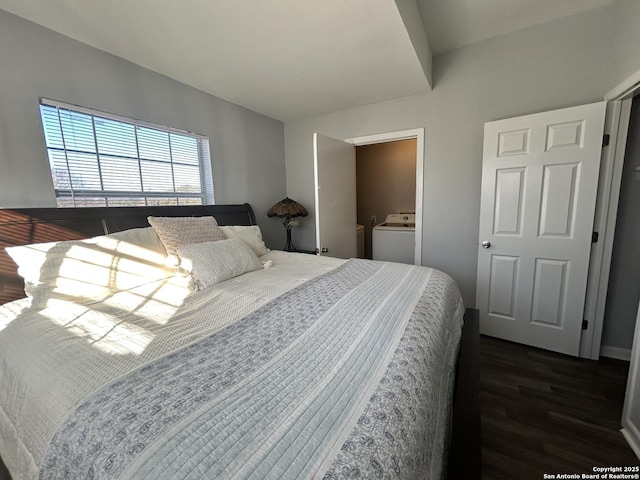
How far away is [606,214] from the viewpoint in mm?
1930

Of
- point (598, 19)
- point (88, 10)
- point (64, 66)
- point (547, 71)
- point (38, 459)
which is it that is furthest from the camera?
point (547, 71)

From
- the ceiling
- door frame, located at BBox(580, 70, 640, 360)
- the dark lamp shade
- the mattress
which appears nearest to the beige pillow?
the mattress

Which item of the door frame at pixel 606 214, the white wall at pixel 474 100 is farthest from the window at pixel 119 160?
the door frame at pixel 606 214

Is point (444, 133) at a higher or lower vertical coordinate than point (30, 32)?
lower

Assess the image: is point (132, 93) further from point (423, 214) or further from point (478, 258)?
point (478, 258)

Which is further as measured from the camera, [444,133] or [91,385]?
[444,133]

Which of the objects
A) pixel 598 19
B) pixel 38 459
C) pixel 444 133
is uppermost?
pixel 598 19

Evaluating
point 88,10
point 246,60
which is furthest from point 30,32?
point 246,60

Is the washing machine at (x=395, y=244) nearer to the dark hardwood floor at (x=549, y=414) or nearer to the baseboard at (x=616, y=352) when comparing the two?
the dark hardwood floor at (x=549, y=414)

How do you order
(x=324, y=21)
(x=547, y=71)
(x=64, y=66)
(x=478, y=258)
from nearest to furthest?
(x=324, y=21), (x=64, y=66), (x=547, y=71), (x=478, y=258)

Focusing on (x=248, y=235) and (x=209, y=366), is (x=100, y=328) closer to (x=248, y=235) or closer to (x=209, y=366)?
(x=209, y=366)

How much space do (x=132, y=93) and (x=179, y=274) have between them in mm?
1475

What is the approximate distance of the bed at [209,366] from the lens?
56 cm

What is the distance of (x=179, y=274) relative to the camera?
1.70 m
